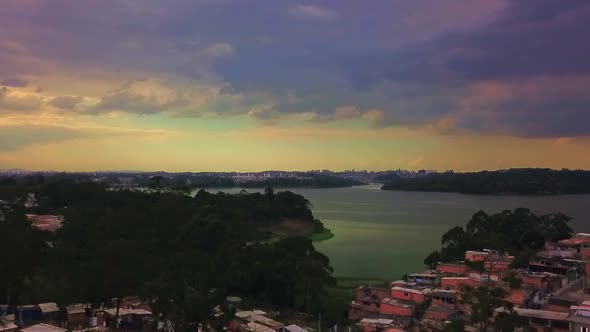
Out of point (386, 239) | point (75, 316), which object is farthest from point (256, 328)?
point (386, 239)

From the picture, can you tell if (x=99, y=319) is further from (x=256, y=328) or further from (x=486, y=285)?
(x=486, y=285)

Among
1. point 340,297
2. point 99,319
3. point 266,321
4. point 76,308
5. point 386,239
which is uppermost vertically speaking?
point 76,308

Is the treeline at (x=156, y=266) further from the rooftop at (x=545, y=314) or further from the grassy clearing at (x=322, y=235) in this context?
the grassy clearing at (x=322, y=235)

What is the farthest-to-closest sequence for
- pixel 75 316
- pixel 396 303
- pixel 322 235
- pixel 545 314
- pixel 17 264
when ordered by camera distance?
1. pixel 322 235
2. pixel 396 303
3. pixel 17 264
4. pixel 75 316
5. pixel 545 314

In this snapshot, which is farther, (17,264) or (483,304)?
(17,264)

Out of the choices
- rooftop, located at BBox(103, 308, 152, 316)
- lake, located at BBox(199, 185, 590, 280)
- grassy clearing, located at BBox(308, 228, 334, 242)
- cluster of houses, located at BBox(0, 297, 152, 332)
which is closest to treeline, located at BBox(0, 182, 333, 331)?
cluster of houses, located at BBox(0, 297, 152, 332)

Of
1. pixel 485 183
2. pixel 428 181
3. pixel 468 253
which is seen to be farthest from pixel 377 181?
pixel 468 253

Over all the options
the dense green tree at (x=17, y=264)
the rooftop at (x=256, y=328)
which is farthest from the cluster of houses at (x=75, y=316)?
the rooftop at (x=256, y=328)
